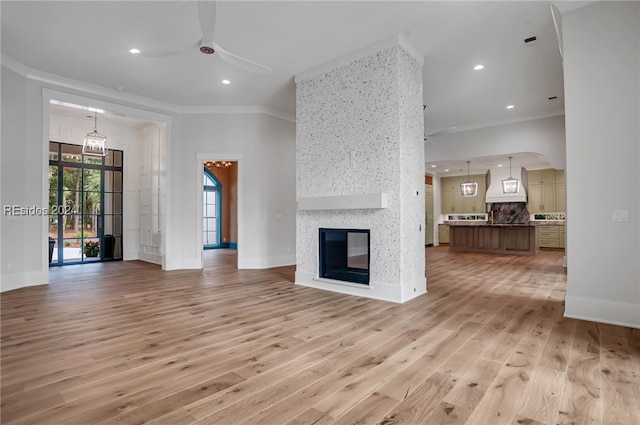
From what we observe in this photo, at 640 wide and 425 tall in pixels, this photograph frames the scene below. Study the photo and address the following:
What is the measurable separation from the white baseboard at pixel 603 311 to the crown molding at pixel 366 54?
3.49m

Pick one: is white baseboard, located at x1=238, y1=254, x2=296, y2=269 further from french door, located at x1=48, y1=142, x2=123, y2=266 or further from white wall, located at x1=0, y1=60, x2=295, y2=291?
french door, located at x1=48, y1=142, x2=123, y2=266

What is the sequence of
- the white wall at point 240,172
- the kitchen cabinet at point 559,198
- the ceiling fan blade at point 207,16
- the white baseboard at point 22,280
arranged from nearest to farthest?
1. the ceiling fan blade at point 207,16
2. the white baseboard at point 22,280
3. the white wall at point 240,172
4. the kitchen cabinet at point 559,198

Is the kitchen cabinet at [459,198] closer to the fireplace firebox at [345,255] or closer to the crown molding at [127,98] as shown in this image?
the crown molding at [127,98]

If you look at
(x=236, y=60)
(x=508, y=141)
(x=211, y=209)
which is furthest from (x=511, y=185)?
(x=211, y=209)

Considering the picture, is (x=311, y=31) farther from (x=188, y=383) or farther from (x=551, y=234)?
(x=551, y=234)

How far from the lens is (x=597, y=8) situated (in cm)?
336

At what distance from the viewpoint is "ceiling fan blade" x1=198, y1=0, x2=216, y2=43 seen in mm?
3302

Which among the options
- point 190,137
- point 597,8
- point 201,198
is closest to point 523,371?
point 597,8

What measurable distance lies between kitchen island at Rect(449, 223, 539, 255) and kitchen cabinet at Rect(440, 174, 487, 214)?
2.82m

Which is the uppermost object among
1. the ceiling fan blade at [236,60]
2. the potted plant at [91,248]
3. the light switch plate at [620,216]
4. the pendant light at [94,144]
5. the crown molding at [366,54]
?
the crown molding at [366,54]

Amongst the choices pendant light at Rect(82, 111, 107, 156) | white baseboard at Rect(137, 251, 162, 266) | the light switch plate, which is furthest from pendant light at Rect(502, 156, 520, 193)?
pendant light at Rect(82, 111, 107, 156)

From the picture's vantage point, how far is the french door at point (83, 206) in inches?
297

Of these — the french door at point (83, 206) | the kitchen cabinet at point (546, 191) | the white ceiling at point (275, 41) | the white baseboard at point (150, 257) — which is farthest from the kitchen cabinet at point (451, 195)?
the french door at point (83, 206)

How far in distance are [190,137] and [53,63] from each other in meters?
2.47
